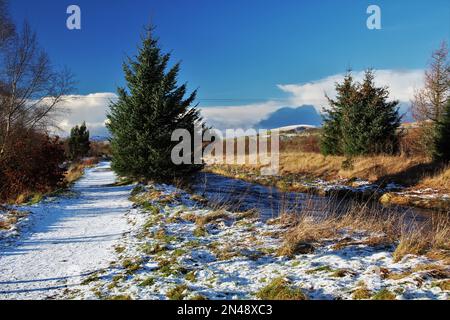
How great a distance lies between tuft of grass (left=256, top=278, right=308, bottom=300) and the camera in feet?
12.0

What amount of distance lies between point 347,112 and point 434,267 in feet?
62.6

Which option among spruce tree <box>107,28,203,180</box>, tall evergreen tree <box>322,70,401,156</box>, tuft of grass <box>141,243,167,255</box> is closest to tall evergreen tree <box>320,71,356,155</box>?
tall evergreen tree <box>322,70,401,156</box>

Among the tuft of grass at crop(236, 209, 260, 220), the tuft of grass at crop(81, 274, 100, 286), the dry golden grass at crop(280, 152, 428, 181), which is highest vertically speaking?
the dry golden grass at crop(280, 152, 428, 181)

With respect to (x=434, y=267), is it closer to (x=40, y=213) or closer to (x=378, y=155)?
(x=40, y=213)

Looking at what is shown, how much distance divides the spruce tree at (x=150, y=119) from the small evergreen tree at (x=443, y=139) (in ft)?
43.9

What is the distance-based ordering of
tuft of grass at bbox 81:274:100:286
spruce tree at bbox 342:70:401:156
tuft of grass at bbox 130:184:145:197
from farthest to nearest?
1. spruce tree at bbox 342:70:401:156
2. tuft of grass at bbox 130:184:145:197
3. tuft of grass at bbox 81:274:100:286

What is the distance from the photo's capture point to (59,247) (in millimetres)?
6375

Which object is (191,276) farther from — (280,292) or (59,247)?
(59,247)

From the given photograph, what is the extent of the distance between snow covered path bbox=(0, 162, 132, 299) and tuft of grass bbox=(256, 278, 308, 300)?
2768 millimetres

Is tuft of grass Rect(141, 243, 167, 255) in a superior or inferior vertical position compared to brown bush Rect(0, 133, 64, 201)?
inferior

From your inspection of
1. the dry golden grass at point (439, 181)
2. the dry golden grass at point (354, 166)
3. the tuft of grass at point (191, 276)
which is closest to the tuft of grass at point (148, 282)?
the tuft of grass at point (191, 276)

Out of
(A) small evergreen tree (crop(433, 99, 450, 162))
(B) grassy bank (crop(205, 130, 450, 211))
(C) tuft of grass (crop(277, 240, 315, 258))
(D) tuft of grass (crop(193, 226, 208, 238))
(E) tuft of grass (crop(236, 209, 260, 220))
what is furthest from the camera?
(A) small evergreen tree (crop(433, 99, 450, 162))

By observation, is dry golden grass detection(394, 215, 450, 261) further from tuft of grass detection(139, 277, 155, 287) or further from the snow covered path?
the snow covered path

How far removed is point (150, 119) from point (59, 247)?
24.7ft
